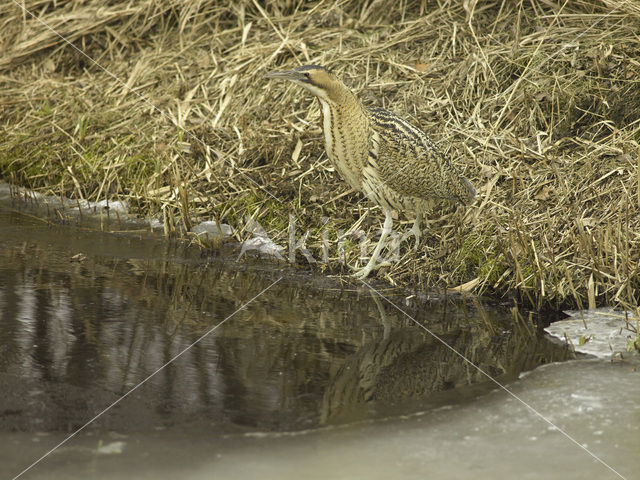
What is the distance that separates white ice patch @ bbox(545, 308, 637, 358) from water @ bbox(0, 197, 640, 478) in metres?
0.10

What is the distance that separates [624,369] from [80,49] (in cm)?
530

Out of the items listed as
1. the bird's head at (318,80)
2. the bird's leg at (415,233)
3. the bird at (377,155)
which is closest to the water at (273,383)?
the bird's leg at (415,233)

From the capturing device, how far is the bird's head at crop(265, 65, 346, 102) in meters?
4.19

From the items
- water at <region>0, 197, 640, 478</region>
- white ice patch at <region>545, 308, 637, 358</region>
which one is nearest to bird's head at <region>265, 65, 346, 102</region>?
water at <region>0, 197, 640, 478</region>

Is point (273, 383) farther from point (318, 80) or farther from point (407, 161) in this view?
point (318, 80)

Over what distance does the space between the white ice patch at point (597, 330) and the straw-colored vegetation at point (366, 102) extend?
0.10 metres

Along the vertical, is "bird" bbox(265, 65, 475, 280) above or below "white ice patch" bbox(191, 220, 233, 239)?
above

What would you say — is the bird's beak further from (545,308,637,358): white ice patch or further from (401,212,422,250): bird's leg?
(545,308,637,358): white ice patch

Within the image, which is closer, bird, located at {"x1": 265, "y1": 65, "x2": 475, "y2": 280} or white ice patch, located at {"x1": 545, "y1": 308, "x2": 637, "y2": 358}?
white ice patch, located at {"x1": 545, "y1": 308, "x2": 637, "y2": 358}

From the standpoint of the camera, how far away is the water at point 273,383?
2334 mm

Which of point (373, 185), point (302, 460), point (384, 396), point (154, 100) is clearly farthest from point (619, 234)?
point (154, 100)

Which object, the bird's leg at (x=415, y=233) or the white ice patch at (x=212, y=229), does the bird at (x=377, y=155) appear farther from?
the white ice patch at (x=212, y=229)

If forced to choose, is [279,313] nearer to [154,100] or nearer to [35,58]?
[154,100]

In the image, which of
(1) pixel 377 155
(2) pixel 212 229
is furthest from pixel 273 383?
(2) pixel 212 229
